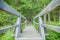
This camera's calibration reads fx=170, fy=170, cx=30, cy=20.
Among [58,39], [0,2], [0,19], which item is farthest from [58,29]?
[0,19]

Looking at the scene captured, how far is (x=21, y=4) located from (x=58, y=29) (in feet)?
73.3

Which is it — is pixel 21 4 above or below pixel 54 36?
above

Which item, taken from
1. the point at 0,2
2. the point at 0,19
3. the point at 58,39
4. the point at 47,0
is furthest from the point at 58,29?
the point at 47,0

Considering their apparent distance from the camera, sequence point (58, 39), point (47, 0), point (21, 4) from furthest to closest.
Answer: point (21, 4) < point (47, 0) < point (58, 39)

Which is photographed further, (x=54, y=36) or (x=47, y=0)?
(x=47, y=0)

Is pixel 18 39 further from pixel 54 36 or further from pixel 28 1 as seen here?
pixel 28 1

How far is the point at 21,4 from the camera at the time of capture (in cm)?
2394

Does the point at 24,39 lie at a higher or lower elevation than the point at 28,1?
lower

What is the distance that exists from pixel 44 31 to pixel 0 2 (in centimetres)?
245

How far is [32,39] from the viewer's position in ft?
13.8

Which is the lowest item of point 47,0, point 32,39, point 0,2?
point 32,39

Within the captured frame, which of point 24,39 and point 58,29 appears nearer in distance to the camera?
point 58,29

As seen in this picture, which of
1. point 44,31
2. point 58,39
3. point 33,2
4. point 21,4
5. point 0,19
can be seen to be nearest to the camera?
point 58,39

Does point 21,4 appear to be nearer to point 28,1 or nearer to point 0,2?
point 28,1
